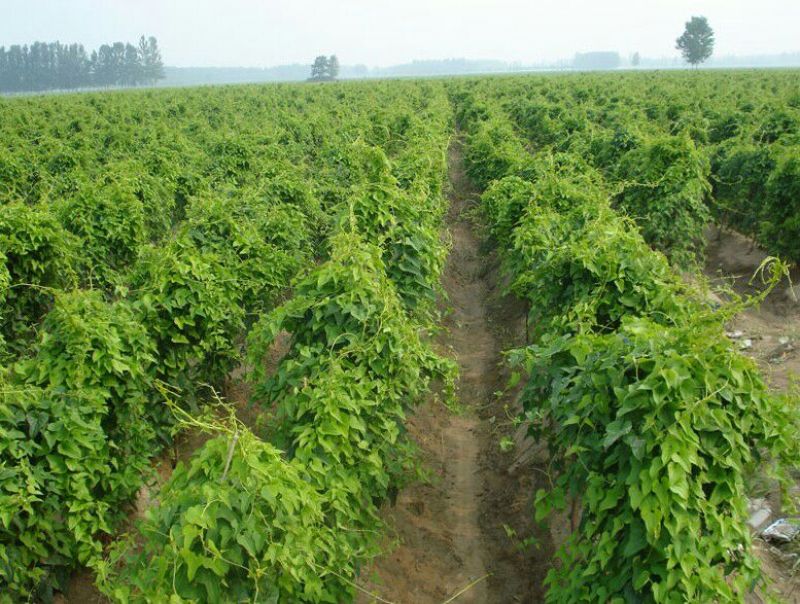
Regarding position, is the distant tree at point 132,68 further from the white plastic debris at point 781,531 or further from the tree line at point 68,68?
the white plastic debris at point 781,531

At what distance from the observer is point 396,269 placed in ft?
23.8

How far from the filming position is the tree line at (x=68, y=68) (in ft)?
388

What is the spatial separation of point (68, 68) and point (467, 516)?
136995 mm

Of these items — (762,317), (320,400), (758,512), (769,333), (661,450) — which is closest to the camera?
(661,450)

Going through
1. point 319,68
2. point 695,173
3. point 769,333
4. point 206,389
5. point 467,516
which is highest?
point 319,68

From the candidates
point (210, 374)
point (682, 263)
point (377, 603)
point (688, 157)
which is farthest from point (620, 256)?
point (688, 157)

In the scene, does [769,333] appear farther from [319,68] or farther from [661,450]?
[319,68]

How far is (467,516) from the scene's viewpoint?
6.96m

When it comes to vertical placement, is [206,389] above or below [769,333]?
above

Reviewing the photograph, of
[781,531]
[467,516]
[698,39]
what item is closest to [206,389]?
[467,516]

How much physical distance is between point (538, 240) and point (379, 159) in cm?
275

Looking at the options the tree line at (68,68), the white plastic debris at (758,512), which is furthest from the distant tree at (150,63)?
the white plastic debris at (758,512)

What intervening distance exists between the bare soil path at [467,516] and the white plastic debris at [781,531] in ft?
6.38

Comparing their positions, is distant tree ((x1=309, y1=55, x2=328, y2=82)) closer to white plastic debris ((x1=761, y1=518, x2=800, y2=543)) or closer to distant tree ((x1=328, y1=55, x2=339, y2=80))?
distant tree ((x1=328, y1=55, x2=339, y2=80))
